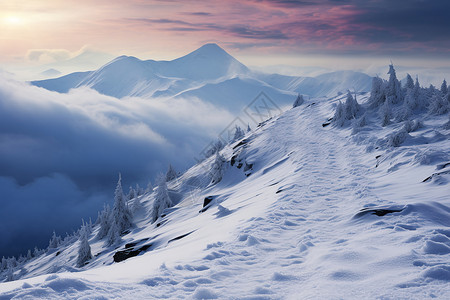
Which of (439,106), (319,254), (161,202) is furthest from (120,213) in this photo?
(439,106)

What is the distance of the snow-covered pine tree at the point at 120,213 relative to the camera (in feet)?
127

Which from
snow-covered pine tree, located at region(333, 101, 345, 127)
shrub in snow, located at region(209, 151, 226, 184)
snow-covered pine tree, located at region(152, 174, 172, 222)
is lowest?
snow-covered pine tree, located at region(152, 174, 172, 222)

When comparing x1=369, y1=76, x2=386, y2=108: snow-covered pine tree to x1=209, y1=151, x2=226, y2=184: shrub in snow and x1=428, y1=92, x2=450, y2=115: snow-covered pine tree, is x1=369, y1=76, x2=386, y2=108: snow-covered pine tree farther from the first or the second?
x1=209, y1=151, x2=226, y2=184: shrub in snow

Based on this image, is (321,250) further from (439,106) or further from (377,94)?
(377,94)

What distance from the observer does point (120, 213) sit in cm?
3912

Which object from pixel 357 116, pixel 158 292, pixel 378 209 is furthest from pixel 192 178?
pixel 158 292

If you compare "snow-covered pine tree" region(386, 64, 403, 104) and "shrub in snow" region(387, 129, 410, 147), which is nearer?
"shrub in snow" region(387, 129, 410, 147)

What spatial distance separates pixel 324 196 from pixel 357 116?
87.7 ft

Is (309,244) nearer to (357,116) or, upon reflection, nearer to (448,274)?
(448,274)

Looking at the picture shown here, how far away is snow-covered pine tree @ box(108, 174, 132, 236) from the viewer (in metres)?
38.6

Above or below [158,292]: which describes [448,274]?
below

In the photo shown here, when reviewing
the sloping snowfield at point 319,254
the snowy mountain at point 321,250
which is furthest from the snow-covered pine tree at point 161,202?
the sloping snowfield at point 319,254

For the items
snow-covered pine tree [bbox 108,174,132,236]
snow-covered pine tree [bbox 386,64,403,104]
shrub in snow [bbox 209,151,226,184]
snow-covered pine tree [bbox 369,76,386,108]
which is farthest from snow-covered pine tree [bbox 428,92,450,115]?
snow-covered pine tree [bbox 108,174,132,236]

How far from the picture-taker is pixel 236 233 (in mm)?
8852
